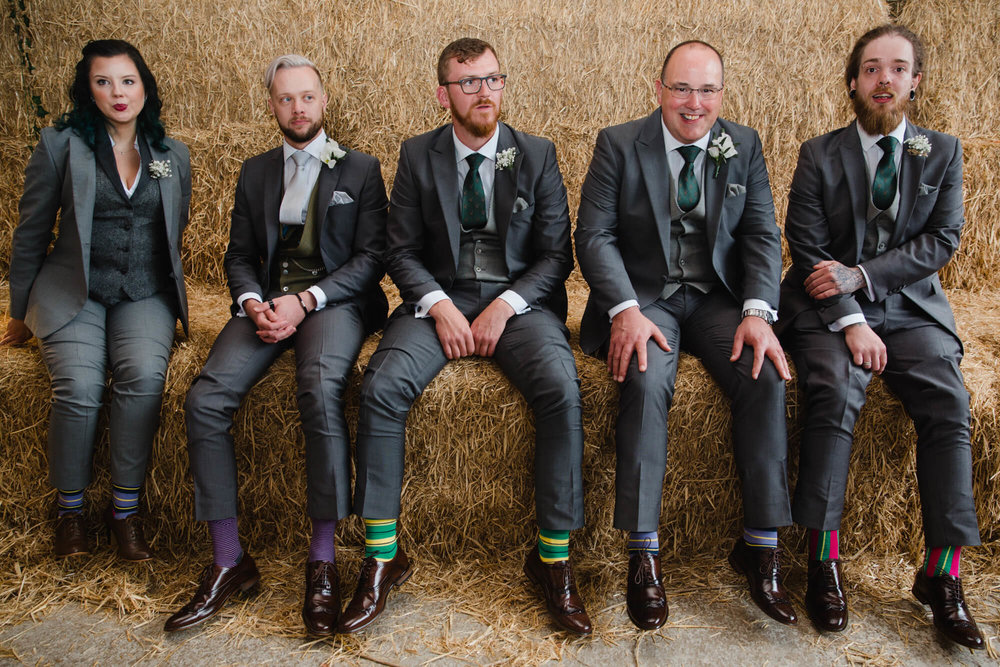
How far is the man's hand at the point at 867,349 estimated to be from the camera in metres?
2.52

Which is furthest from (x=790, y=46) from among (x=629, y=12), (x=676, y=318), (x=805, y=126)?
(x=676, y=318)

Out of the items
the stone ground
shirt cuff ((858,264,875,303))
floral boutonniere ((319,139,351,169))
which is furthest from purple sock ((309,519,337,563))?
shirt cuff ((858,264,875,303))

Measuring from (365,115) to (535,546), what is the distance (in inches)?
89.9

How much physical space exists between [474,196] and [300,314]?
2.56 feet

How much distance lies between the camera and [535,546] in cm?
271

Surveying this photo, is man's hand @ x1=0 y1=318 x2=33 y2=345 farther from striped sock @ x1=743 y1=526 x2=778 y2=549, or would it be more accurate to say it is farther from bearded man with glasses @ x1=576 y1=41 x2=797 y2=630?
striped sock @ x1=743 y1=526 x2=778 y2=549

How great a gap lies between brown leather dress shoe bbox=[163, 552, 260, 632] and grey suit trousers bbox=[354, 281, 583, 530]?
1.48 ft

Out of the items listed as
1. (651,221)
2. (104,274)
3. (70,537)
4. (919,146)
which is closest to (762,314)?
(651,221)

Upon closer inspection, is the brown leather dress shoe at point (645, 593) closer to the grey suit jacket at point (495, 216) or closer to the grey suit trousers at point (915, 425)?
the grey suit trousers at point (915, 425)

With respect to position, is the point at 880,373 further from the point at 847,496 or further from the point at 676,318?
the point at 676,318

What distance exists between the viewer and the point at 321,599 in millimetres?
2357

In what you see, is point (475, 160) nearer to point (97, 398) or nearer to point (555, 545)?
point (555, 545)

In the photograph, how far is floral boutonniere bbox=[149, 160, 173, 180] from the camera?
9.43 feet

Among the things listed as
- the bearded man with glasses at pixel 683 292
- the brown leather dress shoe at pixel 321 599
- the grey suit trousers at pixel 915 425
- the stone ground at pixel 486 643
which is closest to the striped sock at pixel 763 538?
the bearded man with glasses at pixel 683 292
